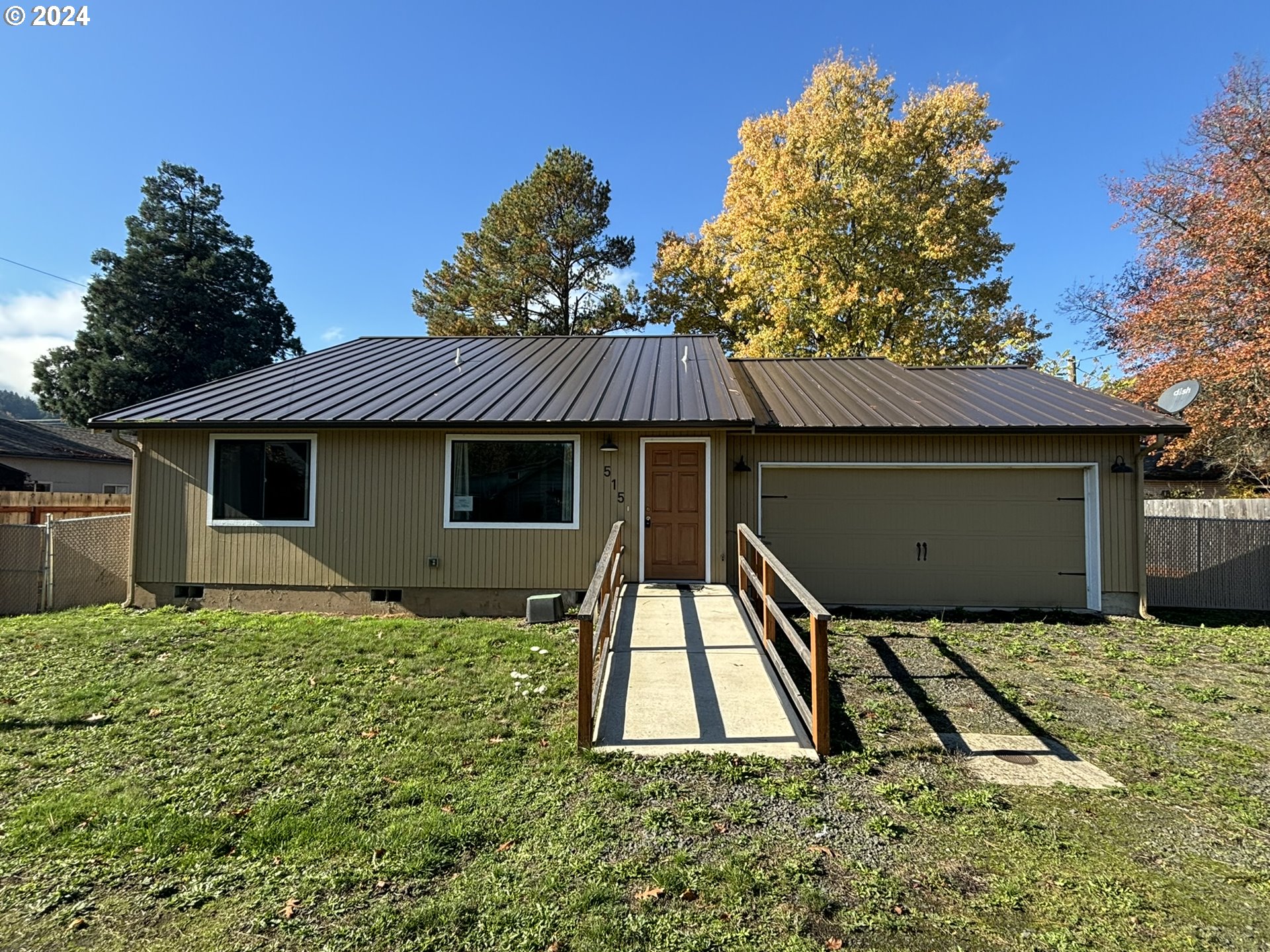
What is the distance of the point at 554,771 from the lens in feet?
12.3

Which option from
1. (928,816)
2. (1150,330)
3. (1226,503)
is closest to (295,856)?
(928,816)

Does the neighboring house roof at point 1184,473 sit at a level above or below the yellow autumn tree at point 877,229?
below

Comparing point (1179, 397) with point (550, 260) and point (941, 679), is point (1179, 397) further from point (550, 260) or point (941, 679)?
point (550, 260)

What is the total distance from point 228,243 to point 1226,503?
37.9 meters

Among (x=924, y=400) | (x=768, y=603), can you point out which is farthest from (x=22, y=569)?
(x=924, y=400)

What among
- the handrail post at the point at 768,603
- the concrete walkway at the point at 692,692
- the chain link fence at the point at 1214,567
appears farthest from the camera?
the chain link fence at the point at 1214,567

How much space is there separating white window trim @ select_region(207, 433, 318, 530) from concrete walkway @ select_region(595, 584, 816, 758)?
192 inches

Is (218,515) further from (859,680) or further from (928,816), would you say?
(928,816)

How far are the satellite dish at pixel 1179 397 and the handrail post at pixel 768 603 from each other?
7.08m

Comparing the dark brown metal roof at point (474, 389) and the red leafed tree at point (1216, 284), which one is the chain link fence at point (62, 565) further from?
the red leafed tree at point (1216, 284)

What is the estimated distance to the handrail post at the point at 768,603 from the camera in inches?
225

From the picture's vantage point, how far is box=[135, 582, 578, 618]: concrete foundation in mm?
8078

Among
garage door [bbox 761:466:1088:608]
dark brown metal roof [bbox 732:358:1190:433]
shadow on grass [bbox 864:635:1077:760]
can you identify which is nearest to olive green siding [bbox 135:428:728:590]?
garage door [bbox 761:466:1088:608]

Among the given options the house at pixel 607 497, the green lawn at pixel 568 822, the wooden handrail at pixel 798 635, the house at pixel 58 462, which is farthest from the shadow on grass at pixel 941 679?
the house at pixel 58 462
